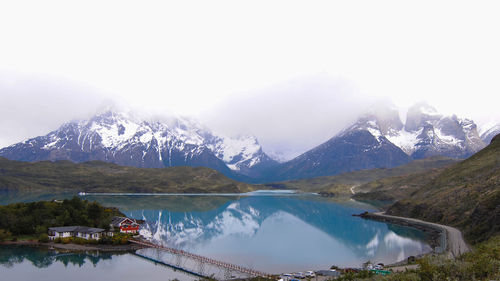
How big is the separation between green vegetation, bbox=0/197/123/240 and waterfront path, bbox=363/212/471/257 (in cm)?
7133

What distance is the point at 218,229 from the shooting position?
11038 centimetres

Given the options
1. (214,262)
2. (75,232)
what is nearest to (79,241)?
(75,232)

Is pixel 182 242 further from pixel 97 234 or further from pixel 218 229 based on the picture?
pixel 218 229

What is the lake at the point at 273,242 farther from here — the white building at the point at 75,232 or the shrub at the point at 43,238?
the white building at the point at 75,232

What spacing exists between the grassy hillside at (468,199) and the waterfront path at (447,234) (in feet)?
7.91

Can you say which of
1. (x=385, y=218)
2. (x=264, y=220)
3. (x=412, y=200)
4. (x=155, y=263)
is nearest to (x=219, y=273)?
(x=155, y=263)

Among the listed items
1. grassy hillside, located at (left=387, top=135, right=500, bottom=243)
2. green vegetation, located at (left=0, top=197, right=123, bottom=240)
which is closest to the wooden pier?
green vegetation, located at (left=0, top=197, right=123, bottom=240)

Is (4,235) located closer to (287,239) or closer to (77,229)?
(77,229)

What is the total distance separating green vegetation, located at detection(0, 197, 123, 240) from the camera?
255 ft

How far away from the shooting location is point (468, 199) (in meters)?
106

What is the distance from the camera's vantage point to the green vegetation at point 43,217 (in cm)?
7781

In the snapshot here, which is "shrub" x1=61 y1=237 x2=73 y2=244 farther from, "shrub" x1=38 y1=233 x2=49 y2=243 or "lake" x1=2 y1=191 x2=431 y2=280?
"lake" x1=2 y1=191 x2=431 y2=280

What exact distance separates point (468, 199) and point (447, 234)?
23.9 m

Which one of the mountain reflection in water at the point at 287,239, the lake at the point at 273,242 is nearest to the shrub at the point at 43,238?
the lake at the point at 273,242
